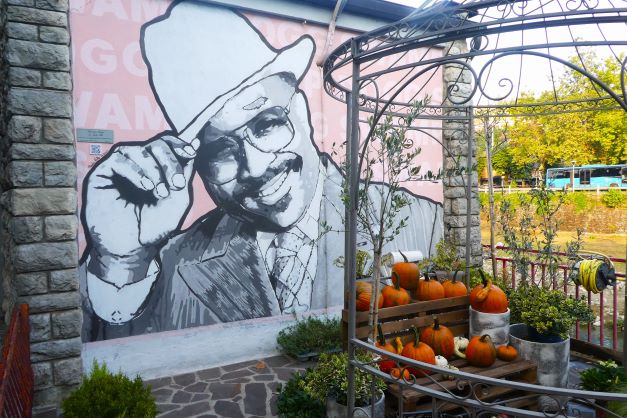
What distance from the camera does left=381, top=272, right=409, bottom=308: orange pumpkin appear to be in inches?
165

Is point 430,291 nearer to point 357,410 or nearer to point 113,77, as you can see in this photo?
point 357,410

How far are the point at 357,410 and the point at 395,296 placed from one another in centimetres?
120

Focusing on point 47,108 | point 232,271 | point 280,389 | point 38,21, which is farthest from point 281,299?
point 38,21

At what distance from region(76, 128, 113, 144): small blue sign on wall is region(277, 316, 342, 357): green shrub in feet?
10.4

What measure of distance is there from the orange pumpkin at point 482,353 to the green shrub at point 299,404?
53.9 inches

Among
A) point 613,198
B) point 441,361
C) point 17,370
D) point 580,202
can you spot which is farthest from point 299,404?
point 613,198

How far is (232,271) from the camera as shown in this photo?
5.55 m

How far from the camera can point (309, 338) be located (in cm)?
543

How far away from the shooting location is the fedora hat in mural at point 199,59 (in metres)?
5.08

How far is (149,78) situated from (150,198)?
1389 millimetres

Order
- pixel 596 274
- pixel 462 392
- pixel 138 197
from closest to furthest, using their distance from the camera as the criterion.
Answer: pixel 462 392
pixel 596 274
pixel 138 197

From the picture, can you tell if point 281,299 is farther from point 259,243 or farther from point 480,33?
point 480,33

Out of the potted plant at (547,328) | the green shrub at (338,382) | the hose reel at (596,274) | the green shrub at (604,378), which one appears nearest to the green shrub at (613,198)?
the hose reel at (596,274)

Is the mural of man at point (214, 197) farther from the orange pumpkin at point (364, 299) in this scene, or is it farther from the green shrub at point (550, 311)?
the green shrub at point (550, 311)
